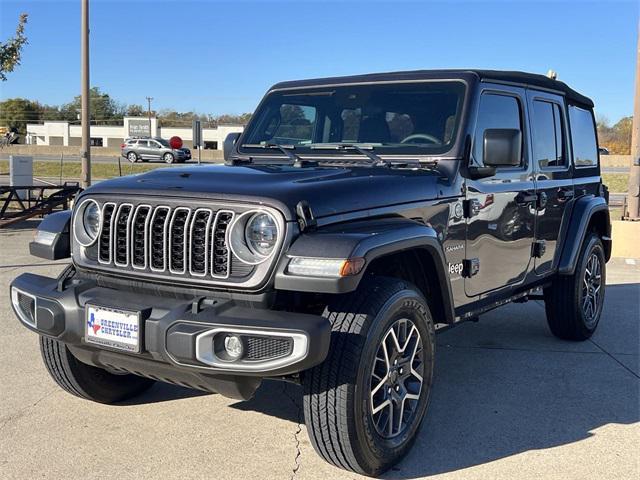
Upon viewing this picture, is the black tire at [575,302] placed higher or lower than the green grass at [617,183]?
lower

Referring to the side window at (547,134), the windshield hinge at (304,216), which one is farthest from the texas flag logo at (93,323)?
the side window at (547,134)

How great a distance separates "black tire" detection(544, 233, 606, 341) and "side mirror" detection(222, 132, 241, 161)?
9.44 feet

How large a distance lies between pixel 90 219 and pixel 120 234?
0.31 meters

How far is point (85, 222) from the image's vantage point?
371 cm

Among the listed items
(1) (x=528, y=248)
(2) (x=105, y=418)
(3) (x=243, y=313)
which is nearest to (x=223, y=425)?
(2) (x=105, y=418)

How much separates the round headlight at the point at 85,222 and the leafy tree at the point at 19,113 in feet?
295

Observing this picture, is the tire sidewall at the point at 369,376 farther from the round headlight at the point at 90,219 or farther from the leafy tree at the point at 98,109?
the leafy tree at the point at 98,109

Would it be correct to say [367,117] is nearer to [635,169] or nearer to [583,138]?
[583,138]

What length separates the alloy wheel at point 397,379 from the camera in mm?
3400

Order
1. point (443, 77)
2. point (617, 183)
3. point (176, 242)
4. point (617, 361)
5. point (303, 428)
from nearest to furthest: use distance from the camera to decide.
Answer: point (176, 242) → point (303, 428) → point (443, 77) → point (617, 361) → point (617, 183)

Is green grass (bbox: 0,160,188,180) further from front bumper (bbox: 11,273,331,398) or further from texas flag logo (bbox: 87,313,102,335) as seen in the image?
texas flag logo (bbox: 87,313,102,335)

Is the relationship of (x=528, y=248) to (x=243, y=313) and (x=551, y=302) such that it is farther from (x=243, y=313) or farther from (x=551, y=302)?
(x=243, y=313)

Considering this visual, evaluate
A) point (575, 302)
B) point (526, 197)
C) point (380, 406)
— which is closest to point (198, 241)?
point (380, 406)

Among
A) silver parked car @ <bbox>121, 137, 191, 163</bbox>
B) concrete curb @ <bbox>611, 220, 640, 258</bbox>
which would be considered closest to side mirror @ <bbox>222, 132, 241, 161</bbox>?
concrete curb @ <bbox>611, 220, 640, 258</bbox>
